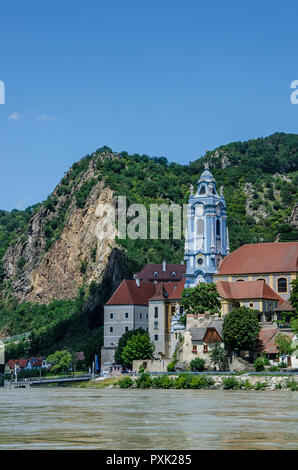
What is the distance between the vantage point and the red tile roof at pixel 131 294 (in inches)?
4166

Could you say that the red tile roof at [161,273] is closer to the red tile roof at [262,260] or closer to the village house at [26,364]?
the village house at [26,364]

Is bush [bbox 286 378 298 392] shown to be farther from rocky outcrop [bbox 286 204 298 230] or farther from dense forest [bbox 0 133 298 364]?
Answer: rocky outcrop [bbox 286 204 298 230]

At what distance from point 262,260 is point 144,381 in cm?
2413

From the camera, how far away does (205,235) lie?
104750 millimetres

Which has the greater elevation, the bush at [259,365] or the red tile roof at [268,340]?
the red tile roof at [268,340]

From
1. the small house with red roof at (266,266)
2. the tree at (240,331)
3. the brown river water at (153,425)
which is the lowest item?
the brown river water at (153,425)

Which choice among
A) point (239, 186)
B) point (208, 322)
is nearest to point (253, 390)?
point (208, 322)

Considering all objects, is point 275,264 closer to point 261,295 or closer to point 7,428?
point 261,295

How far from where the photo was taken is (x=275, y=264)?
96625 mm

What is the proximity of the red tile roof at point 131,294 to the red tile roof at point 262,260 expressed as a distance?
12439mm

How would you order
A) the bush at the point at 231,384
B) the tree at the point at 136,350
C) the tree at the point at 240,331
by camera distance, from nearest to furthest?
1. the bush at the point at 231,384
2. the tree at the point at 240,331
3. the tree at the point at 136,350

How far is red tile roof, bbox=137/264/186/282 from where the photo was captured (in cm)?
12062

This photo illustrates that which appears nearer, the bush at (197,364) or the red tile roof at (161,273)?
the bush at (197,364)

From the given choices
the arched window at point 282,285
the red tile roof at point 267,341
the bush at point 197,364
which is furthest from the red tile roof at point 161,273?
the bush at point 197,364
